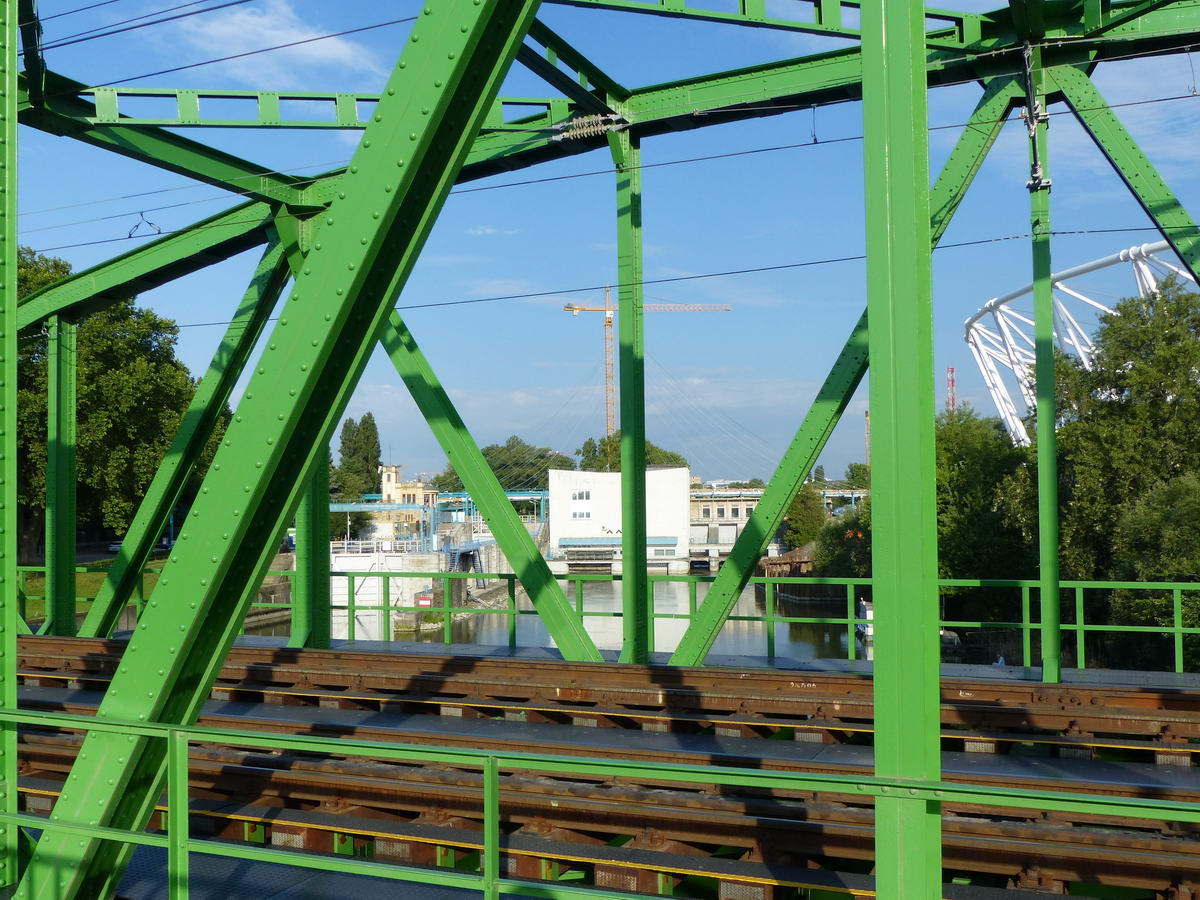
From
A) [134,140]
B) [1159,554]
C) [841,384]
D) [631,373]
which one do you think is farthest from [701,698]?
[1159,554]

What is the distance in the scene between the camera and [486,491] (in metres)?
11.2

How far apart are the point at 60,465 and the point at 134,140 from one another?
7.67 meters

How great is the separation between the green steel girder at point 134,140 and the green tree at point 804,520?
79906 mm

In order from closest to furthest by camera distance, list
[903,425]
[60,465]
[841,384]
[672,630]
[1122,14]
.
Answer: [903,425] < [1122,14] < [841,384] < [60,465] < [672,630]

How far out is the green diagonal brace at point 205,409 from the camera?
Result: 1303 centimetres

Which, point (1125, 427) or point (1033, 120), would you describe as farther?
point (1125, 427)

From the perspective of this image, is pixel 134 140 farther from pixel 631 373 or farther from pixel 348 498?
pixel 348 498

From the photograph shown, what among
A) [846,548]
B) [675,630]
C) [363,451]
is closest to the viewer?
[675,630]

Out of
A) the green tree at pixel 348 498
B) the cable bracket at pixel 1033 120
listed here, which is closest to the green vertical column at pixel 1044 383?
the cable bracket at pixel 1033 120

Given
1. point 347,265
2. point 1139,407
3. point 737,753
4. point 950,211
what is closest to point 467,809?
point 737,753

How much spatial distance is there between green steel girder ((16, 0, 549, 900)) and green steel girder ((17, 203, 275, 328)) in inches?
349

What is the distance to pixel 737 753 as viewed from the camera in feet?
27.3

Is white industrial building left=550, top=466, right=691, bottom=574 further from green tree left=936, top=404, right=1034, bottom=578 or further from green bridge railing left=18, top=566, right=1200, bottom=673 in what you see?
green tree left=936, top=404, right=1034, bottom=578

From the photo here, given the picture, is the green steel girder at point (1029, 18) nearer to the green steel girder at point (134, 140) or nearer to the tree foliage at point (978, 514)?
the green steel girder at point (134, 140)
